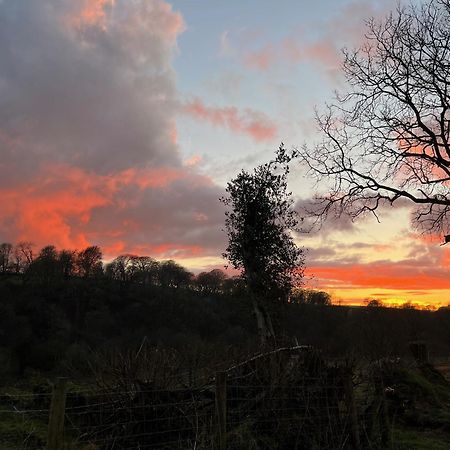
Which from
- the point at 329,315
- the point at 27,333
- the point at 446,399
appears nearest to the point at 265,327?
the point at 446,399

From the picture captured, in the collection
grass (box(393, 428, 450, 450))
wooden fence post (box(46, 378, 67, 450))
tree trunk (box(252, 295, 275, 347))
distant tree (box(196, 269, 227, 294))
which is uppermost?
distant tree (box(196, 269, 227, 294))

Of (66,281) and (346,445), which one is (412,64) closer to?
(346,445)

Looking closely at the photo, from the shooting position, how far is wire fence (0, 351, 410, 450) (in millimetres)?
7164

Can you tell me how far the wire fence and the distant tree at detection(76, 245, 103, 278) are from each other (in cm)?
8773

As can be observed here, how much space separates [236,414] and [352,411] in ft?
7.31

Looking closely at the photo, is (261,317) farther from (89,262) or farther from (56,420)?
(89,262)

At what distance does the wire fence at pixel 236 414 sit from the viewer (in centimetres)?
716

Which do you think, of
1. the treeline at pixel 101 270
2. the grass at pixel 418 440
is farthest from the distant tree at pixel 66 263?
the grass at pixel 418 440

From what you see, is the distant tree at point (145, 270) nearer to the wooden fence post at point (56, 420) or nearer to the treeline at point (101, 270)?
the treeline at point (101, 270)

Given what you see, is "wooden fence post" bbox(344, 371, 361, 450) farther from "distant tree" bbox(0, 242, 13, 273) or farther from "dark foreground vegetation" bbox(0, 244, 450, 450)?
"distant tree" bbox(0, 242, 13, 273)

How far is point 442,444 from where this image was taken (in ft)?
32.6

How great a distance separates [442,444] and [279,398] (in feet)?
14.2

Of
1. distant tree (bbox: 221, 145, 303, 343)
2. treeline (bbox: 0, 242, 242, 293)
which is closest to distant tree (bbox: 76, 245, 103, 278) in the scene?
treeline (bbox: 0, 242, 242, 293)

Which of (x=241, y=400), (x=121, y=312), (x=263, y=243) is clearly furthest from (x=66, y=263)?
(x=241, y=400)
